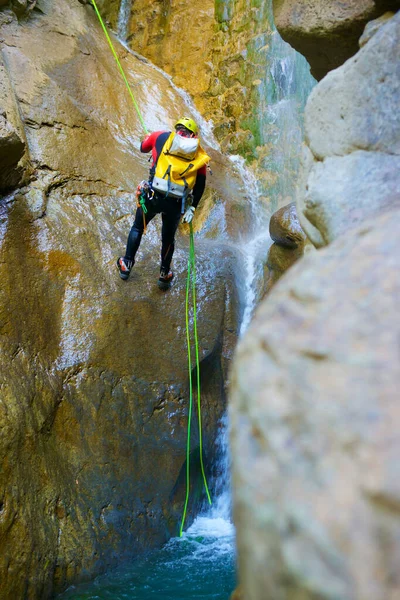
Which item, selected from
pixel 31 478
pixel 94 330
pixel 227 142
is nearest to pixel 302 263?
pixel 31 478

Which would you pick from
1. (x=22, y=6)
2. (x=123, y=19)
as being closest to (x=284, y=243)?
(x=22, y=6)

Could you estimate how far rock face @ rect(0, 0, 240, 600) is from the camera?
4473 mm

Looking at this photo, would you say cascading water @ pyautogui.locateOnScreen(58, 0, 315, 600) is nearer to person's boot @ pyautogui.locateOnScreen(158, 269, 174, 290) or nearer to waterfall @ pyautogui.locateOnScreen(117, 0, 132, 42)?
waterfall @ pyautogui.locateOnScreen(117, 0, 132, 42)

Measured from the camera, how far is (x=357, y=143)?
284 cm

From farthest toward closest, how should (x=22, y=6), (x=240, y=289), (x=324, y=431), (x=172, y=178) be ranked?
(x=22, y=6), (x=240, y=289), (x=172, y=178), (x=324, y=431)

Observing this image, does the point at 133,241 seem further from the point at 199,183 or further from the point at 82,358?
the point at 82,358

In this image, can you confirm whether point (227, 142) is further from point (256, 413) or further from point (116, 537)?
point (256, 413)

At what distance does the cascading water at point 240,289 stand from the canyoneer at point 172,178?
1.75 m

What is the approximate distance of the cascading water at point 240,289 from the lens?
459 centimetres

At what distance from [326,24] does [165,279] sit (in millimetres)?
2984

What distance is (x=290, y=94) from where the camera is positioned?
30.0ft

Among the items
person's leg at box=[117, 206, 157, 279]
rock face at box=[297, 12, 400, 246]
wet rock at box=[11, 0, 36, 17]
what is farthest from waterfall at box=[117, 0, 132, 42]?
rock face at box=[297, 12, 400, 246]

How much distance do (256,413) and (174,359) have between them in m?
4.30

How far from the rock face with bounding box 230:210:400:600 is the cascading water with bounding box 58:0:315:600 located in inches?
148
